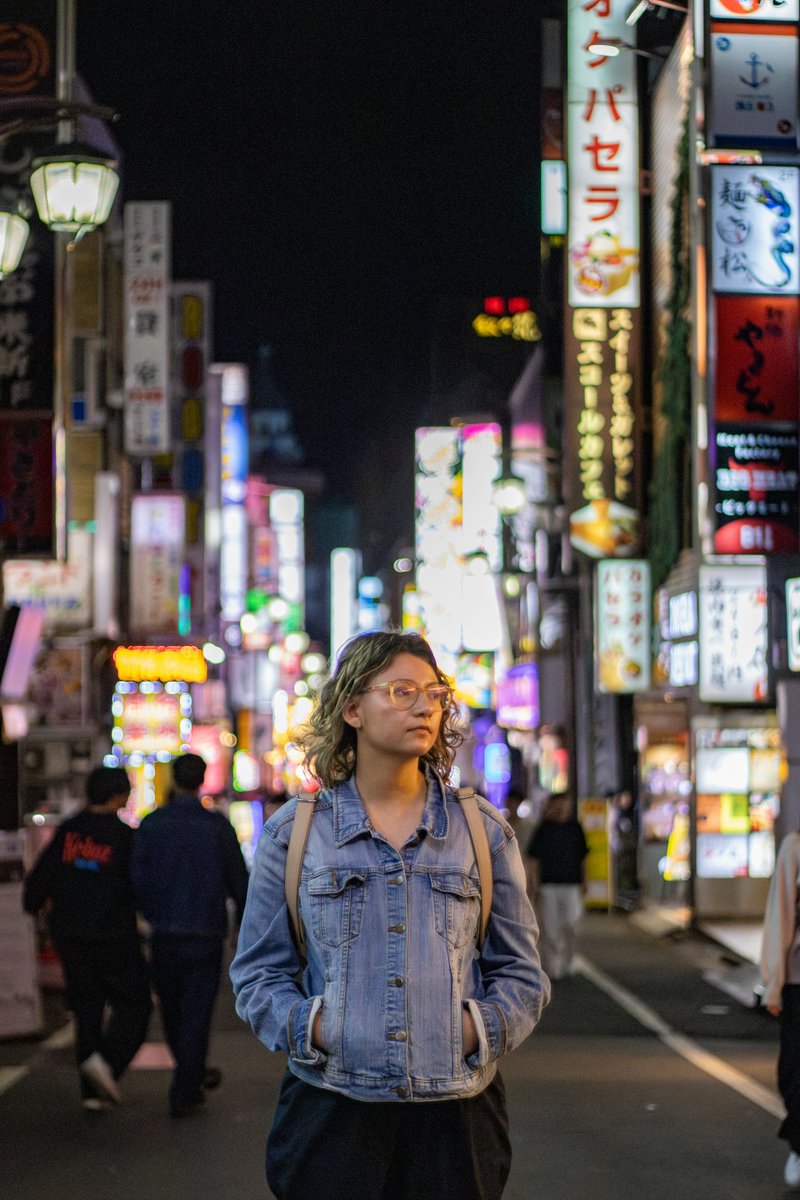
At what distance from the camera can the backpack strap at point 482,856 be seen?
4.30m

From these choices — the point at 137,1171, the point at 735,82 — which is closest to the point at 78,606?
the point at 735,82

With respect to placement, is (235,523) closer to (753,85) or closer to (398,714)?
(753,85)

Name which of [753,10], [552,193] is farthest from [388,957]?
[552,193]

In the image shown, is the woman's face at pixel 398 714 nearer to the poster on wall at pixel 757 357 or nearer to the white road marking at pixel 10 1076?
the white road marking at pixel 10 1076

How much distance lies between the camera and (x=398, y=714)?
4297mm

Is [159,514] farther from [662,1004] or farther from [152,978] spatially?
[152,978]

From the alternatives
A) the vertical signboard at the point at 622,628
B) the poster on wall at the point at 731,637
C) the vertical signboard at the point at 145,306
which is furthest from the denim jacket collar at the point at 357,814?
the vertical signboard at the point at 145,306

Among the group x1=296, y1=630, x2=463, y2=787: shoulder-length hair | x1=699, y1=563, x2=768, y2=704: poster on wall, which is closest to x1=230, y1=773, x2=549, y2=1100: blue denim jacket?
x1=296, y1=630, x2=463, y2=787: shoulder-length hair

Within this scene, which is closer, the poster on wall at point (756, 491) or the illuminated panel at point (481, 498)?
the poster on wall at point (756, 491)

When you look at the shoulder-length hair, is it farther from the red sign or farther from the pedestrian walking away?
the red sign

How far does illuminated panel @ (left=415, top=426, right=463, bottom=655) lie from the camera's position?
5094 centimetres

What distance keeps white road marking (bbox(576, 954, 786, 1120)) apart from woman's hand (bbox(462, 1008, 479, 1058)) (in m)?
6.50

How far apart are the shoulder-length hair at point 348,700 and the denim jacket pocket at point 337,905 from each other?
314 mm

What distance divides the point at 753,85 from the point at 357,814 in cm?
1520
